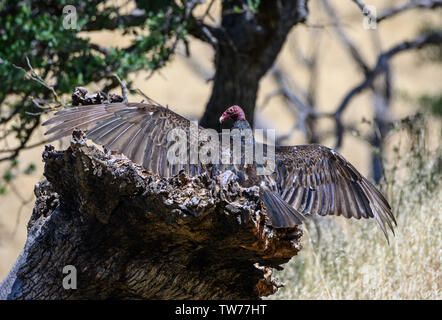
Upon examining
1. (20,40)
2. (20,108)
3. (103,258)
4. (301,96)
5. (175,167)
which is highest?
(301,96)

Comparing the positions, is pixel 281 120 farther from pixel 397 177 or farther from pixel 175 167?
pixel 175 167

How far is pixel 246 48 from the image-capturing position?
566 centimetres

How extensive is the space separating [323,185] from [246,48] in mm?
2075

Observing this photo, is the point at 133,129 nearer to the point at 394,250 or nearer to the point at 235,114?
the point at 235,114

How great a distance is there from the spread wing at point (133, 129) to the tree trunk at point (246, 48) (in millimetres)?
2125

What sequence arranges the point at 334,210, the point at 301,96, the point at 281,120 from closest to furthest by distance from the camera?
the point at 334,210, the point at 301,96, the point at 281,120

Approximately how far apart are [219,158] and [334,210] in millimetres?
837

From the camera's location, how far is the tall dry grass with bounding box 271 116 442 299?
15.0 feet

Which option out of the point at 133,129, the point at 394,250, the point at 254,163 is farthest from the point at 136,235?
the point at 394,250

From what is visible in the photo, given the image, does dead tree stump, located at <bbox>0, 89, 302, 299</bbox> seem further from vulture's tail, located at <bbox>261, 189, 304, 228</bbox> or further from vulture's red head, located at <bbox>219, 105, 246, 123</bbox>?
vulture's red head, located at <bbox>219, 105, 246, 123</bbox>

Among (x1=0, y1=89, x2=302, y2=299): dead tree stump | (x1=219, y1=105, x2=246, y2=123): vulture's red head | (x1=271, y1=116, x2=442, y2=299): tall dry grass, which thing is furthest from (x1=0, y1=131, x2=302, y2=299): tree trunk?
(x1=271, y1=116, x2=442, y2=299): tall dry grass

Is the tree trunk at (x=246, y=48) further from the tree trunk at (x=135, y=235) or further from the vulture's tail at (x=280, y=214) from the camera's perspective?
the tree trunk at (x=135, y=235)

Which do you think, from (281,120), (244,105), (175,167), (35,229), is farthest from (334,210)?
(281,120)
